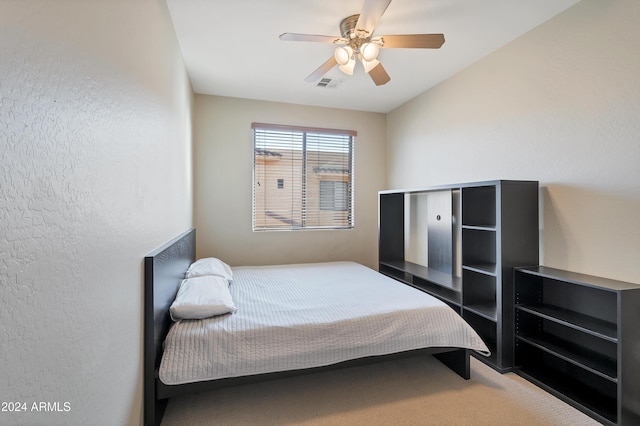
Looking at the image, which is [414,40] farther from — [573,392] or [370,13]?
[573,392]

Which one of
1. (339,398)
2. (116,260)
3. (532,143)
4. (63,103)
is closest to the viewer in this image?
(63,103)

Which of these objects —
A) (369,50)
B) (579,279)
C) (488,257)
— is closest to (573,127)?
(579,279)

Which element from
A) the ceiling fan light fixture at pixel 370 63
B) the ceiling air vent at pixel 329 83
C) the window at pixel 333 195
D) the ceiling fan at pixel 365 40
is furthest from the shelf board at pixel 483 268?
the ceiling air vent at pixel 329 83

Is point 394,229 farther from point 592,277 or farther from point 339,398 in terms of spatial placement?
point 339,398

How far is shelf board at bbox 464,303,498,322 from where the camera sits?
2.39 meters

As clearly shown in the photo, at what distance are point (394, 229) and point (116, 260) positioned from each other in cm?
342

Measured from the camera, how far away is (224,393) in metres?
2.00

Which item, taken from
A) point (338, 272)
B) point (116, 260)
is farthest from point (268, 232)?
point (116, 260)

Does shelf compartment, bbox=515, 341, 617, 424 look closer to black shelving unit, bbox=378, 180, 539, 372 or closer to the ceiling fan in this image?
black shelving unit, bbox=378, 180, 539, 372

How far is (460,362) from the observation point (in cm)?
221

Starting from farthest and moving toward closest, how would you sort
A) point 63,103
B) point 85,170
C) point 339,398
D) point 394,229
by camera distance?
1. point 394,229
2. point 339,398
3. point 85,170
4. point 63,103

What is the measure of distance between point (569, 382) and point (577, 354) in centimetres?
26

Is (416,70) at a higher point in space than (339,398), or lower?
higher

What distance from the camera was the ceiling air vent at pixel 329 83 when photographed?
10.9 ft
